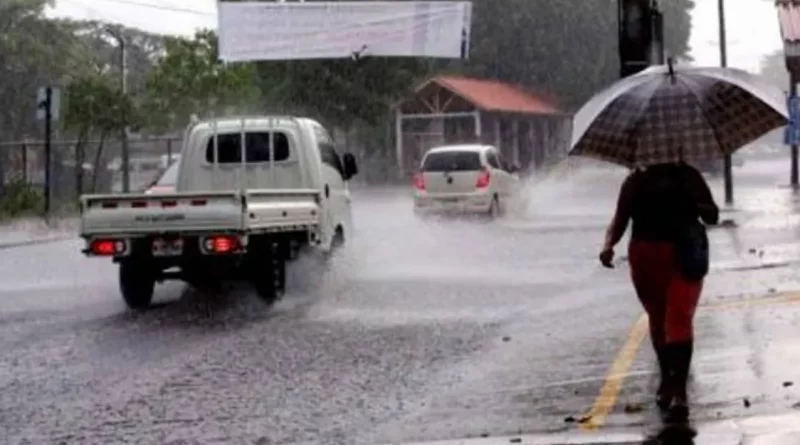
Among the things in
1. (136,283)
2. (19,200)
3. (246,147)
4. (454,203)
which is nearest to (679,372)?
(136,283)

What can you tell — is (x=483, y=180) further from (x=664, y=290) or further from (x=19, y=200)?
(x=664, y=290)

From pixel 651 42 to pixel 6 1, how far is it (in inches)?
2001

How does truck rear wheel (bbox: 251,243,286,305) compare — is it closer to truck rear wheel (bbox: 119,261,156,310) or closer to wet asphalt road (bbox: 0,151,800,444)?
wet asphalt road (bbox: 0,151,800,444)

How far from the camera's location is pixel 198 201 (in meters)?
16.0

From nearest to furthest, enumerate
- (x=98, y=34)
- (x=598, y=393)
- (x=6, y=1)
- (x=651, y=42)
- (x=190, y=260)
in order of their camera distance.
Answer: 1. (x=598, y=393)
2. (x=651, y=42)
3. (x=190, y=260)
4. (x=6, y=1)
5. (x=98, y=34)

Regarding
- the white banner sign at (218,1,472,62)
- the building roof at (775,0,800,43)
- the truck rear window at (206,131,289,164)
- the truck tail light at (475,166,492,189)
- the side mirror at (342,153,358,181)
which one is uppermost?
the white banner sign at (218,1,472,62)

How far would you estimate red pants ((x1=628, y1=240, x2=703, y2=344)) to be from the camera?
30.3ft

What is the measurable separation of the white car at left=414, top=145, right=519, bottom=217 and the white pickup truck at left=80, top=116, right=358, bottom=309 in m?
12.2

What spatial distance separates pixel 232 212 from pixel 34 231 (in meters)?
20.3

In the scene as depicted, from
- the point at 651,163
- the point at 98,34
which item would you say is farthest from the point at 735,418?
the point at 98,34

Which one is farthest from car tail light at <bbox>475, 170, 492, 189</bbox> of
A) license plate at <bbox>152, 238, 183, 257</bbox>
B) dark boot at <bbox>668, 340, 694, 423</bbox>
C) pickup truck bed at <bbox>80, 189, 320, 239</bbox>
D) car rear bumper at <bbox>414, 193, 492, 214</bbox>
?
dark boot at <bbox>668, 340, 694, 423</bbox>

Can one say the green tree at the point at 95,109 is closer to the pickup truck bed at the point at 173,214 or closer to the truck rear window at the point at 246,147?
the truck rear window at the point at 246,147

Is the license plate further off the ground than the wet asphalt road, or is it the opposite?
the license plate

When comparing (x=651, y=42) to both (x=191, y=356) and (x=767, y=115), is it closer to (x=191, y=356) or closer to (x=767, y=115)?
(x=767, y=115)
